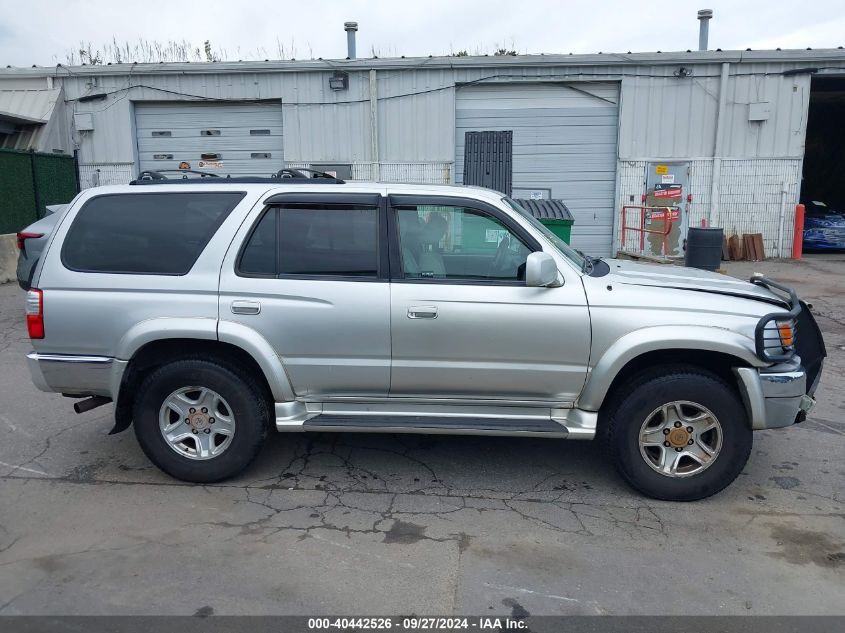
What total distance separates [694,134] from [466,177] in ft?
16.9

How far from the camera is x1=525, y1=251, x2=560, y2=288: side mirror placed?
405 cm

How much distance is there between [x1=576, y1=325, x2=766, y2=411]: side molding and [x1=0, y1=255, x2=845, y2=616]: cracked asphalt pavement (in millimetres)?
918

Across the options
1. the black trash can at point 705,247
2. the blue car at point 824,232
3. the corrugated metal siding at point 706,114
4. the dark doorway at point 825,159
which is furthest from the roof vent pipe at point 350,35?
the dark doorway at point 825,159

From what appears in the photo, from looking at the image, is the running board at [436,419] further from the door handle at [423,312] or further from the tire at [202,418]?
the door handle at [423,312]

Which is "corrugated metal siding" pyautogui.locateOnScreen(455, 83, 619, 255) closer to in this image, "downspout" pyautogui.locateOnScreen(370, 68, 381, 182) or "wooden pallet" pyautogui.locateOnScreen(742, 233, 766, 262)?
"downspout" pyautogui.locateOnScreen(370, 68, 381, 182)

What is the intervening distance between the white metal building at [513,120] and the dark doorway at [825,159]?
34.1 ft

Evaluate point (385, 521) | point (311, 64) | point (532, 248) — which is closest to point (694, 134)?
point (311, 64)

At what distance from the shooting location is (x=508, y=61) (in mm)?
15391

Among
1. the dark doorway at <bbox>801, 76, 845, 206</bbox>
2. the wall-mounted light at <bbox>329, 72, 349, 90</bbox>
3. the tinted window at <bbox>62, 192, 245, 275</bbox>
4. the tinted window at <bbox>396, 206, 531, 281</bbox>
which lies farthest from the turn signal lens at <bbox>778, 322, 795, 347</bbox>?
the dark doorway at <bbox>801, 76, 845, 206</bbox>

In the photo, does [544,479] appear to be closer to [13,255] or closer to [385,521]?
[385,521]

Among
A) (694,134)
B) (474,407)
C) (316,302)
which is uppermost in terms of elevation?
(694,134)

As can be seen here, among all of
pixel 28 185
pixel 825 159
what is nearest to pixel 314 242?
pixel 28 185

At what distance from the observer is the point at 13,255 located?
12.8 metres

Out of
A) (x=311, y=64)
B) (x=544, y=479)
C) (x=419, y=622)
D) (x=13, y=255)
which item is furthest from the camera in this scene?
(x=311, y=64)
